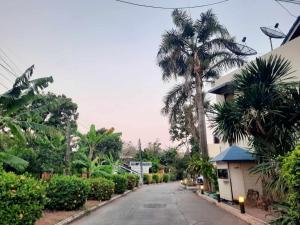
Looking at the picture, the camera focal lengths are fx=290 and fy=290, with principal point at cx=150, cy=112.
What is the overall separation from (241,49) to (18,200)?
844 inches

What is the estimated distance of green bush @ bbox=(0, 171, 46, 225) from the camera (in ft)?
27.2

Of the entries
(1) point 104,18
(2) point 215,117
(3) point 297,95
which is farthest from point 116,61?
(3) point 297,95

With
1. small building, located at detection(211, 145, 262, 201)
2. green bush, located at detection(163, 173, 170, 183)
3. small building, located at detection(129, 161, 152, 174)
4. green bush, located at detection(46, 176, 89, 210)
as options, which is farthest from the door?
green bush, located at detection(163, 173, 170, 183)

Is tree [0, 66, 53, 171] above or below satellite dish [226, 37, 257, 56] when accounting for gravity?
below

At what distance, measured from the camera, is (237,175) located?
1592 cm

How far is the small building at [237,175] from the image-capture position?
607 inches

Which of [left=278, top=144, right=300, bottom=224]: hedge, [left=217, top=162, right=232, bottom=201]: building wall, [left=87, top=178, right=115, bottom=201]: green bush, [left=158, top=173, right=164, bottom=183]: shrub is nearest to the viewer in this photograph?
[left=278, top=144, right=300, bottom=224]: hedge

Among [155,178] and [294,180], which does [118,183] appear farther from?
[155,178]

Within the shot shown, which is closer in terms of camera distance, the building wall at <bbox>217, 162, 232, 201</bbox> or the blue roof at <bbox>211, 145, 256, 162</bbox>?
the blue roof at <bbox>211, 145, 256, 162</bbox>

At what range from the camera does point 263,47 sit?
82.1 feet

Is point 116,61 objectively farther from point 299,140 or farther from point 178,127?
point 178,127

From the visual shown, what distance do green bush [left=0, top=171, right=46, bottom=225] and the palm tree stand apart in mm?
7616

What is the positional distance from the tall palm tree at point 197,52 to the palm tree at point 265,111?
1362cm

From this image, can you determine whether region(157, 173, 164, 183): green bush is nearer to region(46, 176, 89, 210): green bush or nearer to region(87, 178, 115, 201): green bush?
region(87, 178, 115, 201): green bush
